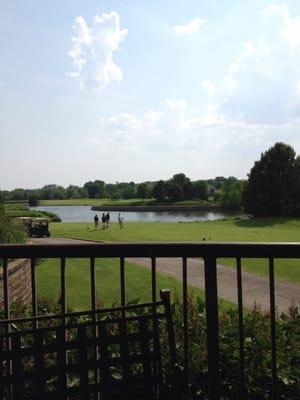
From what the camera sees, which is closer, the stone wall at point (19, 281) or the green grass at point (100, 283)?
the stone wall at point (19, 281)

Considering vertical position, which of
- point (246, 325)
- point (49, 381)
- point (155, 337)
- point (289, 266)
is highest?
point (155, 337)

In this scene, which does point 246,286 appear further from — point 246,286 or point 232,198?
point 232,198

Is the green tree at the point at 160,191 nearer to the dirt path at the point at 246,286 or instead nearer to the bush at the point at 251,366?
the dirt path at the point at 246,286

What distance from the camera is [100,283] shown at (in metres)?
15.9

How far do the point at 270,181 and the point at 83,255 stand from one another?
6430 centimetres

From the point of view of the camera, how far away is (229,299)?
43.5 ft

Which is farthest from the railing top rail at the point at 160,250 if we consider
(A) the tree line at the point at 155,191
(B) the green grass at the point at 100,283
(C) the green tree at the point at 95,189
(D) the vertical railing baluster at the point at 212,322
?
(C) the green tree at the point at 95,189

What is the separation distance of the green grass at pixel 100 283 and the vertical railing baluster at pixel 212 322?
901cm

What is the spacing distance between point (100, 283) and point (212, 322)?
13.2 meters

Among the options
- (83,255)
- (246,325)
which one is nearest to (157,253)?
(83,255)

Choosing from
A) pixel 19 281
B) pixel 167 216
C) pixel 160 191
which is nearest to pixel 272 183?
pixel 167 216

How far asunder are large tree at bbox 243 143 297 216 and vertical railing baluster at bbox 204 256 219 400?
61112mm

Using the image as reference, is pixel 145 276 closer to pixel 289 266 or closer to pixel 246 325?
pixel 289 266

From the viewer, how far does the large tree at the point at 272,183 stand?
208 feet
